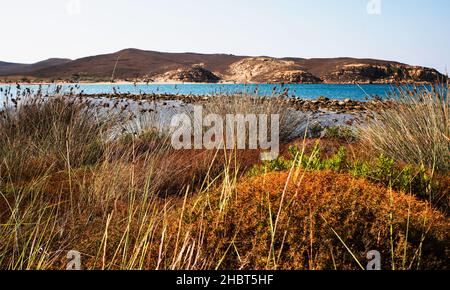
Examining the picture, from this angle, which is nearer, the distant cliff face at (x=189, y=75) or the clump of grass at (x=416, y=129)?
the clump of grass at (x=416, y=129)

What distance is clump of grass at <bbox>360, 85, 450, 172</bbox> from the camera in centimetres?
652

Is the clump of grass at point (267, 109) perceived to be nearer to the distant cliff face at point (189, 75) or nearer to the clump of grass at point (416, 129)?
the clump of grass at point (416, 129)

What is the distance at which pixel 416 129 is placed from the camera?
22.9 feet

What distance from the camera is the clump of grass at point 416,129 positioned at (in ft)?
21.4

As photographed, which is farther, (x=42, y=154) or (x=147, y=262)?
(x=42, y=154)

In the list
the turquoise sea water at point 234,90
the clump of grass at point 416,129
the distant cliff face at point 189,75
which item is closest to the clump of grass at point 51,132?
the turquoise sea water at point 234,90

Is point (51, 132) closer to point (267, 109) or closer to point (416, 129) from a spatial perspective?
point (267, 109)

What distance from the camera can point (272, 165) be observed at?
5.60m

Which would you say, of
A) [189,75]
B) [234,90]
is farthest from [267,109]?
[189,75]

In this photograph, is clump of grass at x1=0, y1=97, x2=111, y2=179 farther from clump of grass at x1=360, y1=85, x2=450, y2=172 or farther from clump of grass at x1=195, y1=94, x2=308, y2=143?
clump of grass at x1=360, y1=85, x2=450, y2=172

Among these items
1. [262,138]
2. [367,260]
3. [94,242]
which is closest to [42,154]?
[94,242]

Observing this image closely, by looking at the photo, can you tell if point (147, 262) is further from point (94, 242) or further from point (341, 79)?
point (341, 79)

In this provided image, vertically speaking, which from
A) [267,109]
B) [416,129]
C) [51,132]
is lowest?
[51,132]
